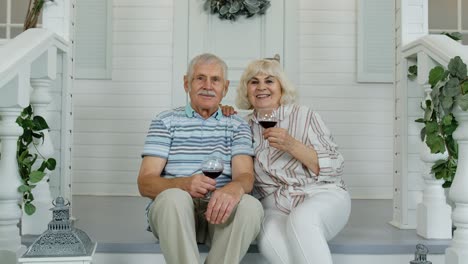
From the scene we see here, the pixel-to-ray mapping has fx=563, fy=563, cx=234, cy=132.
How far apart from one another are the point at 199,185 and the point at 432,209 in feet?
4.25

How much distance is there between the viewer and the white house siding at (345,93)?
15.5 feet

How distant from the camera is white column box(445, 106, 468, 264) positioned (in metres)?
2.18

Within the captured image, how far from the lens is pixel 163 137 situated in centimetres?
249

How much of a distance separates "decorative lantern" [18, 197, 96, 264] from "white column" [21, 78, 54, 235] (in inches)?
35.0

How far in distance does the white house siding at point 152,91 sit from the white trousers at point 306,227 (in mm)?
2256

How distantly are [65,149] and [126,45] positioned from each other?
182cm

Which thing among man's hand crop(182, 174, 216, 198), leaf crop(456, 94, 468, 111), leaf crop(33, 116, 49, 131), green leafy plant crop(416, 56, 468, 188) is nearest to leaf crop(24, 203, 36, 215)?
leaf crop(33, 116, 49, 131)

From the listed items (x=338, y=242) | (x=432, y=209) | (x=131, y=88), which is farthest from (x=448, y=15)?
(x=338, y=242)

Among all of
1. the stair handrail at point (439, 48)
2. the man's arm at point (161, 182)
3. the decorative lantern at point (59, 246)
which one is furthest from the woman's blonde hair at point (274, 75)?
the decorative lantern at point (59, 246)

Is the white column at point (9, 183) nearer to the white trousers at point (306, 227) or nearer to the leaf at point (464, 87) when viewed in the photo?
Result: the white trousers at point (306, 227)

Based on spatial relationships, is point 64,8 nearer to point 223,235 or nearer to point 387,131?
point 223,235

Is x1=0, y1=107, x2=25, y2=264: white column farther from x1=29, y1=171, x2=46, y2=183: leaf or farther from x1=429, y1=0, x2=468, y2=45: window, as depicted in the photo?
x1=429, y1=0, x2=468, y2=45: window

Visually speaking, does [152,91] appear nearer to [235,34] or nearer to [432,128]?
[235,34]

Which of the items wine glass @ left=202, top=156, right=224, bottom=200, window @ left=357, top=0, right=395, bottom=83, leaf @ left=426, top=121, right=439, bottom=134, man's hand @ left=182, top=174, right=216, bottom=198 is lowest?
man's hand @ left=182, top=174, right=216, bottom=198
